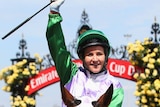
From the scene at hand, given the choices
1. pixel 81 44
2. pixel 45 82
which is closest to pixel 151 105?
pixel 45 82

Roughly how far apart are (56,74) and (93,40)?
30.7 feet

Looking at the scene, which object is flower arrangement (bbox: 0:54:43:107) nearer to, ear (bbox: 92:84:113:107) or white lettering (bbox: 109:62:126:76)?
white lettering (bbox: 109:62:126:76)

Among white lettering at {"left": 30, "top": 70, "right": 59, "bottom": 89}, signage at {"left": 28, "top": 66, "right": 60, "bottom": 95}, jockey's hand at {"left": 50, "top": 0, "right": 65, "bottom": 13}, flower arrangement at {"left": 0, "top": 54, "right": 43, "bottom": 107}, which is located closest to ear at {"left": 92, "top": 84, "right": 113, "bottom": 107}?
jockey's hand at {"left": 50, "top": 0, "right": 65, "bottom": 13}

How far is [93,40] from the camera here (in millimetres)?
3551

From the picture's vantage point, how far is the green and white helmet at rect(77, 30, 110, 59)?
139 inches

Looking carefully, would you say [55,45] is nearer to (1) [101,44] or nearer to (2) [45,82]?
(1) [101,44]

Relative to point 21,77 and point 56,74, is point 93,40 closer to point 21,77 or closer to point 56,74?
point 56,74

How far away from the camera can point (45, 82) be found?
13.1 meters

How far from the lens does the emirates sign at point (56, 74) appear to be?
39.5 feet

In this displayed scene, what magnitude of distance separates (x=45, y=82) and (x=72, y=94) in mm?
9647

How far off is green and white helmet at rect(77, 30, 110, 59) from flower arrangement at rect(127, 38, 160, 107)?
7724 mm

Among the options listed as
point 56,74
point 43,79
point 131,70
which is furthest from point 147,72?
point 43,79

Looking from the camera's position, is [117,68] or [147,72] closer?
[147,72]

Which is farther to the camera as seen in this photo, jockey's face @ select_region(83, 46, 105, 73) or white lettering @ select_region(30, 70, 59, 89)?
white lettering @ select_region(30, 70, 59, 89)
